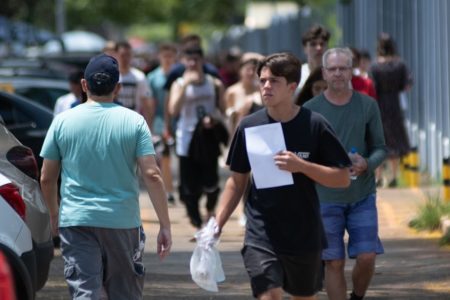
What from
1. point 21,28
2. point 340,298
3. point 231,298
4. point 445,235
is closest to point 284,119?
point 340,298

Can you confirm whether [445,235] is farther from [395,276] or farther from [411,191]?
[411,191]

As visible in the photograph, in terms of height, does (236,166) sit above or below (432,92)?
above

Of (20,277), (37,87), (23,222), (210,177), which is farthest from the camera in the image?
(37,87)

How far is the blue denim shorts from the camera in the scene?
870 cm

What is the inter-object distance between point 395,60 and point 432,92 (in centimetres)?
177

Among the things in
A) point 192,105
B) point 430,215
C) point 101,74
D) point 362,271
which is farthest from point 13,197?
point 430,215

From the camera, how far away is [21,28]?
3931 centimetres

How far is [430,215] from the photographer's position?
13531 millimetres

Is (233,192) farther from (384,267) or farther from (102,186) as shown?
(384,267)

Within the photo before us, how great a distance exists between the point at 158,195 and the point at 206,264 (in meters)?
0.50

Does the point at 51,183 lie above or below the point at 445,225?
above

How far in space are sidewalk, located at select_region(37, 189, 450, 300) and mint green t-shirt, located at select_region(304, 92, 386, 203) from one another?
1474 mm

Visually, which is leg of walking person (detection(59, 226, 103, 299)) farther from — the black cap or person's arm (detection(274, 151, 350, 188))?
person's arm (detection(274, 151, 350, 188))

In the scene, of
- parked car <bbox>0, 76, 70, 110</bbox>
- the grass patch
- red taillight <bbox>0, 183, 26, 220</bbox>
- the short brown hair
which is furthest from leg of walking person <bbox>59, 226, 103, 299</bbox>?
parked car <bbox>0, 76, 70, 110</bbox>
